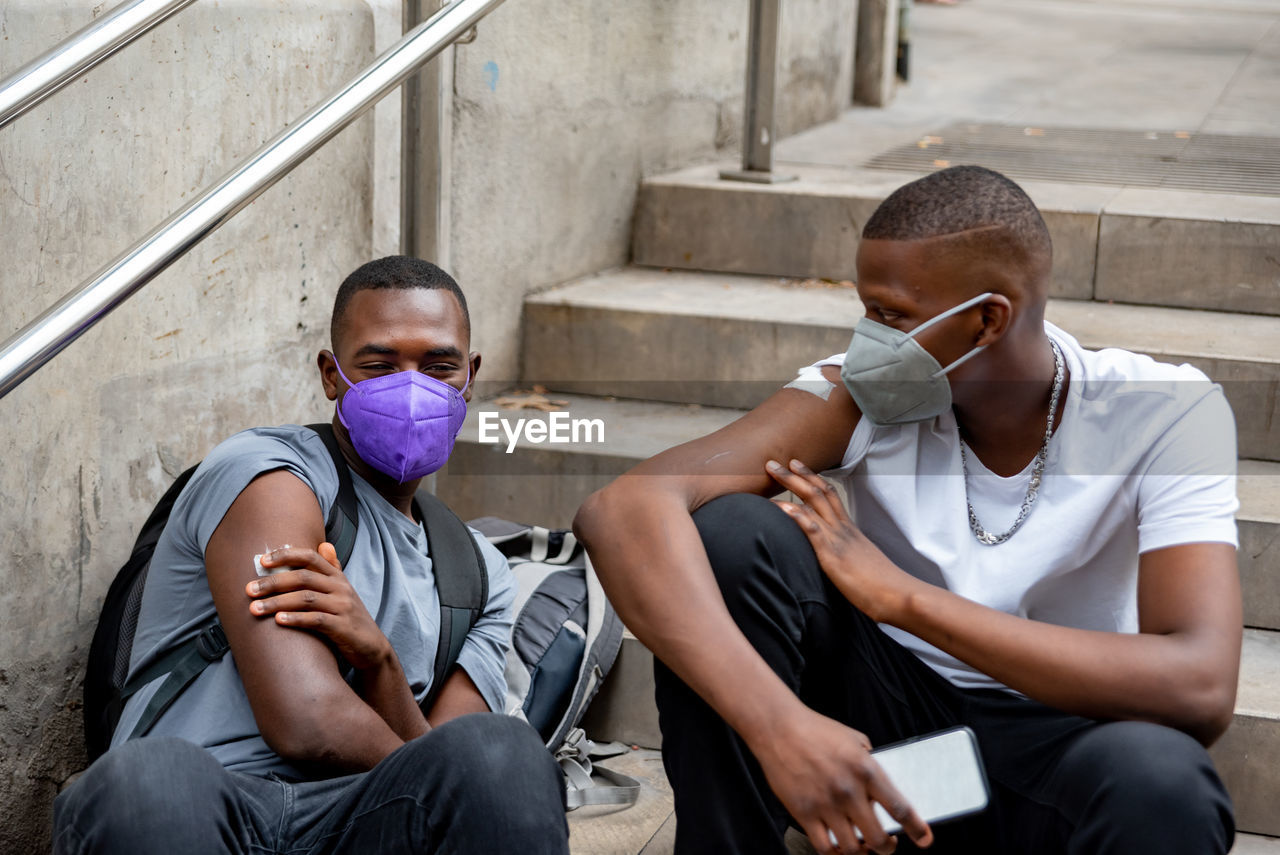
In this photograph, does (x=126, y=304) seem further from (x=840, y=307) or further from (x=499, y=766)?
(x=840, y=307)

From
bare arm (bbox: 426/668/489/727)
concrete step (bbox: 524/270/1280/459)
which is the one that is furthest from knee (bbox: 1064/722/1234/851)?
concrete step (bbox: 524/270/1280/459)

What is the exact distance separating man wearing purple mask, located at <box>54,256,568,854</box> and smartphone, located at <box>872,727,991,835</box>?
47cm

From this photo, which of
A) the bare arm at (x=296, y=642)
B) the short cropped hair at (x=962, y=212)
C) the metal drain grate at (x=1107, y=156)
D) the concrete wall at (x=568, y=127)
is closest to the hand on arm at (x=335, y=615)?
the bare arm at (x=296, y=642)

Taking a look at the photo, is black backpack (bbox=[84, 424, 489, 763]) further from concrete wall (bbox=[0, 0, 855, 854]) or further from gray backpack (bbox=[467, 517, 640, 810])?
gray backpack (bbox=[467, 517, 640, 810])

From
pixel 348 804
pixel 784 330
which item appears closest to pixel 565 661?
pixel 348 804

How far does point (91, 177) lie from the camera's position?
96.2 inches

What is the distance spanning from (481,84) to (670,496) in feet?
6.21

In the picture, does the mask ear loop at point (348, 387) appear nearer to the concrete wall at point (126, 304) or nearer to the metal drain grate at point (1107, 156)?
the concrete wall at point (126, 304)

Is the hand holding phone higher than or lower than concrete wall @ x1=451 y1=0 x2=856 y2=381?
lower

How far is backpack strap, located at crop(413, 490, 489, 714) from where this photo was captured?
2350 mm

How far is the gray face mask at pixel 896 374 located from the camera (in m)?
2.20

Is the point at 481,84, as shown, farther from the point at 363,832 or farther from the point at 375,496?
the point at 363,832

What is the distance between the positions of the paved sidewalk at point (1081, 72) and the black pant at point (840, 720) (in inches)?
126

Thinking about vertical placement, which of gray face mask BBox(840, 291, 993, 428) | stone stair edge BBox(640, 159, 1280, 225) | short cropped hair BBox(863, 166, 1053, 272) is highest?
short cropped hair BBox(863, 166, 1053, 272)
